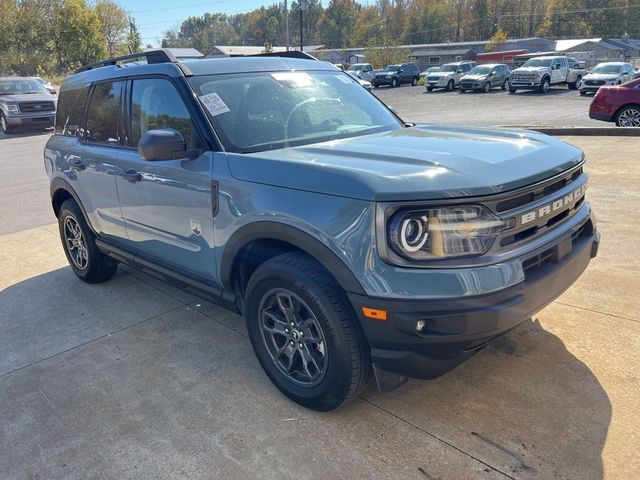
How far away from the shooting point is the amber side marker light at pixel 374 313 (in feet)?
7.69

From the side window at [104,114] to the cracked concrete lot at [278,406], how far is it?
1.42 metres

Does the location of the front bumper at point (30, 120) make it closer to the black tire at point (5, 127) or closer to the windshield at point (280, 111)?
the black tire at point (5, 127)

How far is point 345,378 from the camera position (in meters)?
2.61

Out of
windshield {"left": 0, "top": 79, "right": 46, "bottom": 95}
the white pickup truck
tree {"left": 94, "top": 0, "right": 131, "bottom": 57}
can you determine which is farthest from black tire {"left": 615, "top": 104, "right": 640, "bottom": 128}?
tree {"left": 94, "top": 0, "right": 131, "bottom": 57}

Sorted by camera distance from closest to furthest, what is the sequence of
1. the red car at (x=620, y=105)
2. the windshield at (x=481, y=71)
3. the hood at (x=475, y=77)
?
the red car at (x=620, y=105)
the hood at (x=475, y=77)
the windshield at (x=481, y=71)

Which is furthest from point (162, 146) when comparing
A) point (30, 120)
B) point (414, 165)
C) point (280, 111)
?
point (30, 120)

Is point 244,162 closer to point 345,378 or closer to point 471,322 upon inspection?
point 345,378

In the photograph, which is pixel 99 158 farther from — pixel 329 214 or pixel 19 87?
pixel 19 87

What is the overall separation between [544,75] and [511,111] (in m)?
10.3

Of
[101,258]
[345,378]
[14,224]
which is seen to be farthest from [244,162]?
[14,224]

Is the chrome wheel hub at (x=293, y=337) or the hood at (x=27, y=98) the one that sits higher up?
the hood at (x=27, y=98)

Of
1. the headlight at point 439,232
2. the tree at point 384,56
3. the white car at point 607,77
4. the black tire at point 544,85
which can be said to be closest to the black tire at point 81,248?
the headlight at point 439,232

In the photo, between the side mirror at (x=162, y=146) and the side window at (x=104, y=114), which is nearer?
the side mirror at (x=162, y=146)

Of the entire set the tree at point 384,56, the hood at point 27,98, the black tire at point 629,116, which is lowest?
the black tire at point 629,116
